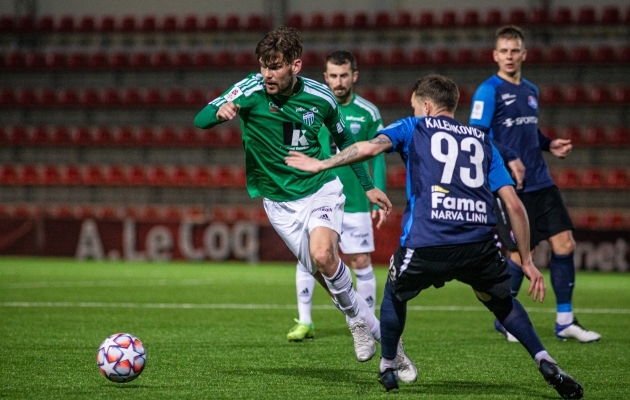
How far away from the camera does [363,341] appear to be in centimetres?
544

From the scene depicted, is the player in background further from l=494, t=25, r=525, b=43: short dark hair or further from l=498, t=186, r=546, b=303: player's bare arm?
l=498, t=186, r=546, b=303: player's bare arm

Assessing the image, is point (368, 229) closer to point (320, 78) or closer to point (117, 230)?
point (117, 230)

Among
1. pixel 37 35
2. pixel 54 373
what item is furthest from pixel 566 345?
pixel 37 35

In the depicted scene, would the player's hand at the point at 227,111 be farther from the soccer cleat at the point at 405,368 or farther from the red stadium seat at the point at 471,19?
the red stadium seat at the point at 471,19

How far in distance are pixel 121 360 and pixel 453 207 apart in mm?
1888

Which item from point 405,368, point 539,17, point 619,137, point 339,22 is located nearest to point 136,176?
point 339,22

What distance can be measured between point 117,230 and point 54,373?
38.7 feet

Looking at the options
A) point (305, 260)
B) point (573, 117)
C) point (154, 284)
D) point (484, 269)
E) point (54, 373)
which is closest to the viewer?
point (484, 269)

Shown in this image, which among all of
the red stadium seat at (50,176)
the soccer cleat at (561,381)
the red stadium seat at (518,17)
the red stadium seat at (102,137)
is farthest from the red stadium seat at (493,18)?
the soccer cleat at (561,381)

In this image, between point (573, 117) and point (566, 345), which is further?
point (573, 117)

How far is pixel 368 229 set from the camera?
7680 mm

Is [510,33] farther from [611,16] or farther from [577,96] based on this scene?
[611,16]

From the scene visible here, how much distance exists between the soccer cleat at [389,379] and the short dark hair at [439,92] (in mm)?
1388

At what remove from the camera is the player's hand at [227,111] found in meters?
5.07
